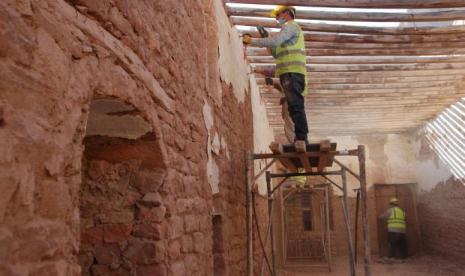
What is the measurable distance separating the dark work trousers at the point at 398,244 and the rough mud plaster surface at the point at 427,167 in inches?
62.2

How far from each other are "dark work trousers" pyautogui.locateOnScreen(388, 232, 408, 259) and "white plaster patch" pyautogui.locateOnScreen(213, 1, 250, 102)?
788cm

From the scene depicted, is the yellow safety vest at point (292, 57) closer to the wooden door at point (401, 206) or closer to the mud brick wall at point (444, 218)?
the mud brick wall at point (444, 218)

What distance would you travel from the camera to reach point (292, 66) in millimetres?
4879

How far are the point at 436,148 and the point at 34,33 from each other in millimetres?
11822

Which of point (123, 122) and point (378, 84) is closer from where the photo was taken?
point (123, 122)

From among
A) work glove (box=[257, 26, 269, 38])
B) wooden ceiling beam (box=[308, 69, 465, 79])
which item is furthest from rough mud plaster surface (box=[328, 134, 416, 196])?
work glove (box=[257, 26, 269, 38])

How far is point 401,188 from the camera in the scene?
524 inches

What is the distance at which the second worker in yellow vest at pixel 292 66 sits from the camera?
15.5ft

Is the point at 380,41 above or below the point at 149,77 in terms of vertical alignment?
above

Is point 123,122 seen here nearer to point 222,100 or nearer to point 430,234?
point 222,100

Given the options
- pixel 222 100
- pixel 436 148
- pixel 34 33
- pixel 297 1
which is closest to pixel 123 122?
pixel 34 33

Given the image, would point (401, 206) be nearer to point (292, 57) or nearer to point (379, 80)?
point (379, 80)

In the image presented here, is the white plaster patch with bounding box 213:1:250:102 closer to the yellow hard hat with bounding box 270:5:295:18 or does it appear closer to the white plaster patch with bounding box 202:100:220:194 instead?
the yellow hard hat with bounding box 270:5:295:18

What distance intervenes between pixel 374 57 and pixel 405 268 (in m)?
5.55
